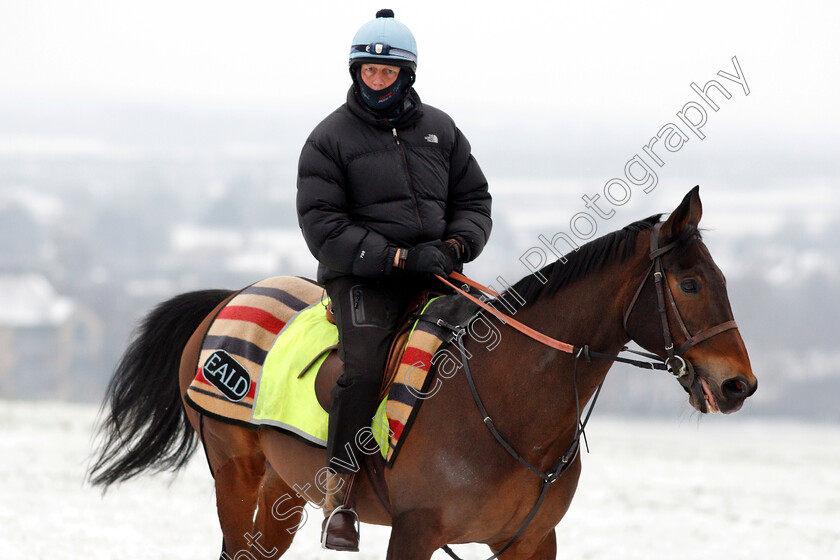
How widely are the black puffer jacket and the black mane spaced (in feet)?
1.49

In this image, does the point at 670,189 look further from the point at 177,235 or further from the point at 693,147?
the point at 177,235

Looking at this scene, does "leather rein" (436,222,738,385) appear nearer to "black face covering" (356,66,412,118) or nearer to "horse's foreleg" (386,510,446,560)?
"horse's foreleg" (386,510,446,560)

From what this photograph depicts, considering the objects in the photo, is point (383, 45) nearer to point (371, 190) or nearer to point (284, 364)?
point (371, 190)

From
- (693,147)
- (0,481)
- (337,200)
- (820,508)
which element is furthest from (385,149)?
(693,147)

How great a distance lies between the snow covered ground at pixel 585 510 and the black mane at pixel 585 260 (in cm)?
248

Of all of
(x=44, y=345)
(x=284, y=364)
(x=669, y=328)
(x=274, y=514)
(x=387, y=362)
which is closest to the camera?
(x=669, y=328)

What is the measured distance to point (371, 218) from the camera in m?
3.36

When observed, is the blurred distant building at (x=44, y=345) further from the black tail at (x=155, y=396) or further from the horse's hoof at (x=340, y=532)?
the horse's hoof at (x=340, y=532)

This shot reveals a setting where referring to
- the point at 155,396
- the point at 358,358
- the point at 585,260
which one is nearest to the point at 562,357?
the point at 585,260

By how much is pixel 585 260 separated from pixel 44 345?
2995 cm

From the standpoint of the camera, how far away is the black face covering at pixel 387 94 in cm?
334

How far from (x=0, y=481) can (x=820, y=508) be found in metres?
7.20

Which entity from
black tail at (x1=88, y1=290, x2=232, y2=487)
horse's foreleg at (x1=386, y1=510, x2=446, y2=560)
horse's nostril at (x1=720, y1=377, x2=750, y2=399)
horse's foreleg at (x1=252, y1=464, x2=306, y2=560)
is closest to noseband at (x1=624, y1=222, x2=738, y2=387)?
horse's nostril at (x1=720, y1=377, x2=750, y2=399)

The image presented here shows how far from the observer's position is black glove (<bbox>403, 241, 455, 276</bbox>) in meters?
3.15
